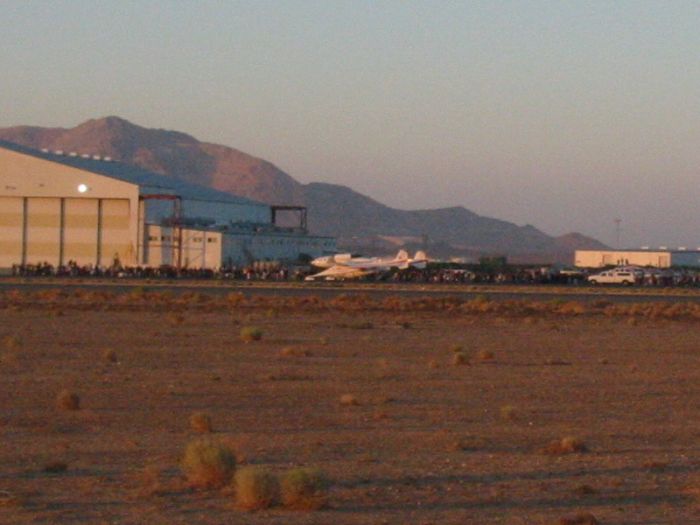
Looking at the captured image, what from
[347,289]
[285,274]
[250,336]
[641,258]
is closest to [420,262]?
[285,274]

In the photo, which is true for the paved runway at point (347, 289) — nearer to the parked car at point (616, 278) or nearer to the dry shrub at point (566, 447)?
the parked car at point (616, 278)

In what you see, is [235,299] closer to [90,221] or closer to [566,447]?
[90,221]

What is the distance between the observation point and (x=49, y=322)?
45.3 metres

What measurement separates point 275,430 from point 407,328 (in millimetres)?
26150

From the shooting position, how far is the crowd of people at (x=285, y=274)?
97.4 m

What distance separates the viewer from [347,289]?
83625mm

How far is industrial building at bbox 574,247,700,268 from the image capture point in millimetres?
152500

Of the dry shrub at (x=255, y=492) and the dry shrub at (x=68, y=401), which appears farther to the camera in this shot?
the dry shrub at (x=68, y=401)

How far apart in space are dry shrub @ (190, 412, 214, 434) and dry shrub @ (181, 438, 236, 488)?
13.8ft

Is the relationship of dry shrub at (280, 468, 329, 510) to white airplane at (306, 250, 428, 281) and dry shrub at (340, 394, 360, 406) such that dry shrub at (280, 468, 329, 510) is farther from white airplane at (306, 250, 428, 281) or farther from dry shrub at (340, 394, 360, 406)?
white airplane at (306, 250, 428, 281)

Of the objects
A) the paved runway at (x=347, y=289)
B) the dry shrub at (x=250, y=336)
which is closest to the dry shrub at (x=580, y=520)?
the dry shrub at (x=250, y=336)

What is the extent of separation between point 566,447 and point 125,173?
98892mm

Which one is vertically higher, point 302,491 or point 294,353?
point 294,353

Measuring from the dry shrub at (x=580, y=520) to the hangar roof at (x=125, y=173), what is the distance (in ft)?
302
